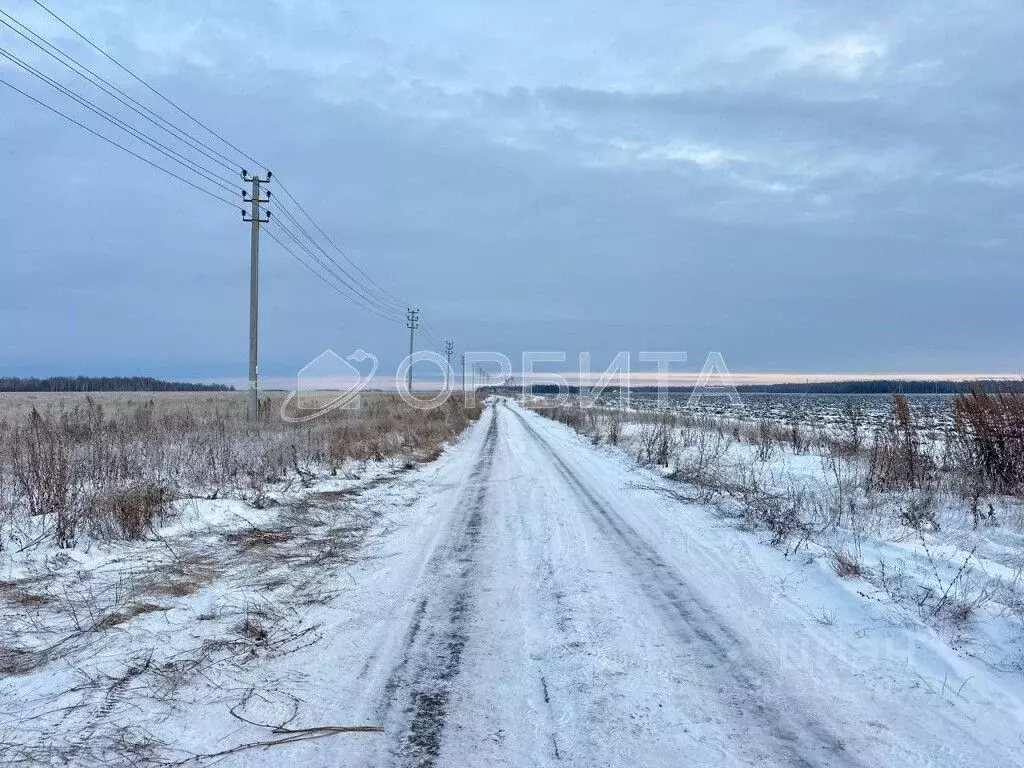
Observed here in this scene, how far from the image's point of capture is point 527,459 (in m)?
17.6

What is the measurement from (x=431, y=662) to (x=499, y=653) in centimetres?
48

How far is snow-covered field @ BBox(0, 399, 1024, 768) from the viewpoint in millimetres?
3191

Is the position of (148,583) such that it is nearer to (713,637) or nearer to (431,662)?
(431,662)

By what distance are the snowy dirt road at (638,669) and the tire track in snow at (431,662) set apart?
0.02 meters

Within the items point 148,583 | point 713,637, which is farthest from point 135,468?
point 713,637

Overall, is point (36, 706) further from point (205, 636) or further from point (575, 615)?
point (575, 615)

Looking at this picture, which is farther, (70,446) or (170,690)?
(70,446)

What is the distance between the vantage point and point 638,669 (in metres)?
4.07

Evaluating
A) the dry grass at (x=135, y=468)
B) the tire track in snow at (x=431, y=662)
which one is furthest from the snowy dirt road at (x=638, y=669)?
the dry grass at (x=135, y=468)

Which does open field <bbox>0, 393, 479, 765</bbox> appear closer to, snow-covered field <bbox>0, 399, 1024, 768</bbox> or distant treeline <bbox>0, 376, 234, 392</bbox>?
snow-covered field <bbox>0, 399, 1024, 768</bbox>

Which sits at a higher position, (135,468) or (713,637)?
(135,468)

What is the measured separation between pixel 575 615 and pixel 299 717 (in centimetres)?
239

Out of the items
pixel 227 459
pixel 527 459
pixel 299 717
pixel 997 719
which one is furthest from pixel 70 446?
pixel 997 719

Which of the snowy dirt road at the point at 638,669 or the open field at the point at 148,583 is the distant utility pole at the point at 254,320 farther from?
the snowy dirt road at the point at 638,669
